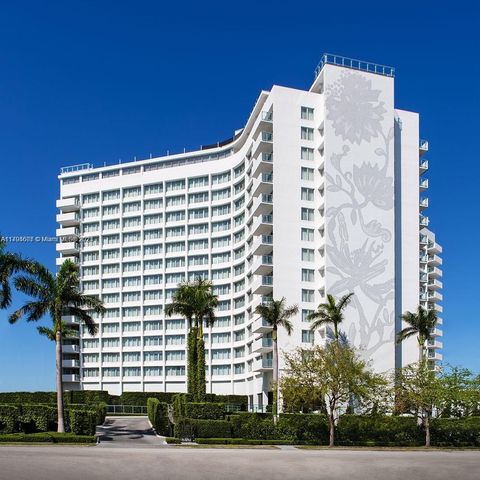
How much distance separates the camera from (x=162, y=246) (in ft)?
477

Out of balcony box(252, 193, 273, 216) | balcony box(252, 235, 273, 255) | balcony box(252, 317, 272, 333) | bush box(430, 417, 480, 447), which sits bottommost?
bush box(430, 417, 480, 447)

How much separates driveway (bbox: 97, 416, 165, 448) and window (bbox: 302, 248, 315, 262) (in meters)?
32.6

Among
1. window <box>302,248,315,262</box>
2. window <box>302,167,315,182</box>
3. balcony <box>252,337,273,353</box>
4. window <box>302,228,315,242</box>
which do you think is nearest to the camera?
balcony <box>252,337,273,353</box>

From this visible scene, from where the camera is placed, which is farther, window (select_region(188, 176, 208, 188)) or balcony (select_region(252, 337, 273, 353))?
window (select_region(188, 176, 208, 188))

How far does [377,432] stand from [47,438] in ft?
98.6

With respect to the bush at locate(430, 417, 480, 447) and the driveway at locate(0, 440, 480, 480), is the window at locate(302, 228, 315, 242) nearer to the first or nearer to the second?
the bush at locate(430, 417, 480, 447)

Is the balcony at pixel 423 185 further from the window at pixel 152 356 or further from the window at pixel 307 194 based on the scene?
the window at pixel 152 356

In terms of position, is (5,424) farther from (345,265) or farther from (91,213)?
(91,213)

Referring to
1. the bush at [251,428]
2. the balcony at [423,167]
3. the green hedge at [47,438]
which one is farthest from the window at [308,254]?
the green hedge at [47,438]

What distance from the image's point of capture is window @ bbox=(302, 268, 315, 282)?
4186 inches

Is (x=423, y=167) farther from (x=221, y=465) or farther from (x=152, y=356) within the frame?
(x=221, y=465)

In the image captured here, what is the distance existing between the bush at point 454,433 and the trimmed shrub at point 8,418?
126ft

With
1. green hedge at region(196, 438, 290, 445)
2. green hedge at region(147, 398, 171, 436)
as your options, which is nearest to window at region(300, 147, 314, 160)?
green hedge at region(147, 398, 171, 436)

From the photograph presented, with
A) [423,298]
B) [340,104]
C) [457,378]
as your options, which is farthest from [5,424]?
[423,298]
